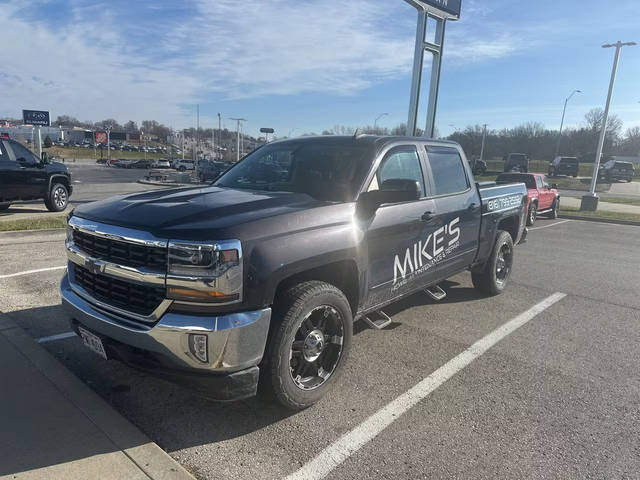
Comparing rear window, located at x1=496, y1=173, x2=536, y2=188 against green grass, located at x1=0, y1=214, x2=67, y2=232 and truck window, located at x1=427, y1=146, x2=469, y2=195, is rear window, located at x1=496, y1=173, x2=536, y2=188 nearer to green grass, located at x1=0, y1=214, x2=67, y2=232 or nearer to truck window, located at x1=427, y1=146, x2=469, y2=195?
truck window, located at x1=427, y1=146, x2=469, y2=195

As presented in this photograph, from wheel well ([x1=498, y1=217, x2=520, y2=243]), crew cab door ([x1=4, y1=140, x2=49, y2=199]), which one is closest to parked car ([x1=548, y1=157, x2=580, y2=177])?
wheel well ([x1=498, y1=217, x2=520, y2=243])

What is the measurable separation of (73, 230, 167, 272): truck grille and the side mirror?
1518 mm

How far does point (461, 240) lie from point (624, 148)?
116 meters

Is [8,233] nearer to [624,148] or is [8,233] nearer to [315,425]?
[315,425]

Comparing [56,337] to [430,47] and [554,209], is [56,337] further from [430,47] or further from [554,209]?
[554,209]

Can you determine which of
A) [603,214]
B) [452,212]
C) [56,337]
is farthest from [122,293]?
[603,214]

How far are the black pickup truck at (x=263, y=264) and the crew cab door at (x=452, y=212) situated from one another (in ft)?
0.15

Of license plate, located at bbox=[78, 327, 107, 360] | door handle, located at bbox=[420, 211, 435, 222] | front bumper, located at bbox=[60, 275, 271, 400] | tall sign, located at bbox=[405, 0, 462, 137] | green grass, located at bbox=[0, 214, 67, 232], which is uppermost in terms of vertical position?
tall sign, located at bbox=[405, 0, 462, 137]

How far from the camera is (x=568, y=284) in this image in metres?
6.75

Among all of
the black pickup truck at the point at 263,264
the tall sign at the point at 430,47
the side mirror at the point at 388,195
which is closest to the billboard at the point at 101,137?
the tall sign at the point at 430,47

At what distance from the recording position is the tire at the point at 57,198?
39.3 feet

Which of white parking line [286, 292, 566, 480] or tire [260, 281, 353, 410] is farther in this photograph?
Answer: tire [260, 281, 353, 410]

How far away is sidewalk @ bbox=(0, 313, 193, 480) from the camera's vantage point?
2.44 meters

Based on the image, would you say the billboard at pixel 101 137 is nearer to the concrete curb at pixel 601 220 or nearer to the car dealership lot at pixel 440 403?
the concrete curb at pixel 601 220
